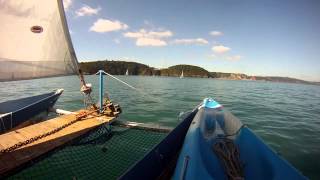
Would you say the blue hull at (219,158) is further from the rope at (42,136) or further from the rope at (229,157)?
the rope at (42,136)

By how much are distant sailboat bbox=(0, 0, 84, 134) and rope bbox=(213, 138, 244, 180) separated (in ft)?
20.7

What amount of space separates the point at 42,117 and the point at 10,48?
712cm

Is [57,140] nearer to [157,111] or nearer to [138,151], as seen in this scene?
[138,151]

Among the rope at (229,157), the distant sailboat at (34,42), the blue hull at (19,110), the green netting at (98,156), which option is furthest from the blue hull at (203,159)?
the blue hull at (19,110)

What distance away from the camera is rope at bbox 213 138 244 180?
4.94 meters

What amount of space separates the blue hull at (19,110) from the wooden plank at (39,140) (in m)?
1.04

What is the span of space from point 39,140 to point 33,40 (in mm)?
3475

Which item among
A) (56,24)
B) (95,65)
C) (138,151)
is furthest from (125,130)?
(95,65)

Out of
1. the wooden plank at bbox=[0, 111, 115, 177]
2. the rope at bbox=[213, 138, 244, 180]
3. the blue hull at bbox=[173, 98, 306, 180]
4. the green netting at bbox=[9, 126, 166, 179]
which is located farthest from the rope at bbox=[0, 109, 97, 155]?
the rope at bbox=[213, 138, 244, 180]

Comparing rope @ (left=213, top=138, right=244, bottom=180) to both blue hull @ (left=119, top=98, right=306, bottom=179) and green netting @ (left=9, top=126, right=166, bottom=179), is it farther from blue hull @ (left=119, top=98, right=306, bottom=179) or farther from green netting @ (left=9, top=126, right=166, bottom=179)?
green netting @ (left=9, top=126, right=166, bottom=179)

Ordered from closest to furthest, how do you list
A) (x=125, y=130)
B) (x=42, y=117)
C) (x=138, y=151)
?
(x=138, y=151), (x=125, y=130), (x=42, y=117)

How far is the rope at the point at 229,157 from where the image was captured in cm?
494

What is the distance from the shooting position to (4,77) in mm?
5980

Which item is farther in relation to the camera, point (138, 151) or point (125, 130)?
point (125, 130)
